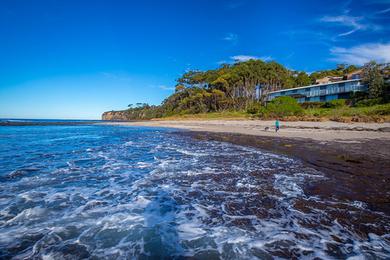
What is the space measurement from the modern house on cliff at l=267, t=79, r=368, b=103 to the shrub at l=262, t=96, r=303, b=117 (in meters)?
16.4

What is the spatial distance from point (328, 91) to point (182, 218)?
5428cm

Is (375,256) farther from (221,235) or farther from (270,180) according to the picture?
(270,180)

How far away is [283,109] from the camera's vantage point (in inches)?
1401

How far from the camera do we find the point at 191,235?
371cm

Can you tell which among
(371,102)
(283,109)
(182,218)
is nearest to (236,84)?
(283,109)

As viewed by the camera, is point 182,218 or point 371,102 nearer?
point 182,218

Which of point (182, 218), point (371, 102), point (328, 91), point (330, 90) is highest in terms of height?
point (330, 90)

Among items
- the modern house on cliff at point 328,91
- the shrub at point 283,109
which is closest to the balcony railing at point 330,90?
the modern house on cliff at point 328,91

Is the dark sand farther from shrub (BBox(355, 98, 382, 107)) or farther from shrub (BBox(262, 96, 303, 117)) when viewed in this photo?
shrub (BBox(355, 98, 382, 107))

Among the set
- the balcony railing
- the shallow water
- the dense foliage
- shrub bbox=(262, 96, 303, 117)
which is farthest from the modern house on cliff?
the shallow water

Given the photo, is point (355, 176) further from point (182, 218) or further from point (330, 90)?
point (330, 90)

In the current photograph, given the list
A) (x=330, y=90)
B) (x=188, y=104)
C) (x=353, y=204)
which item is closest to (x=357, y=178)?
(x=353, y=204)

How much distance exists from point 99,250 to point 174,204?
6.66ft

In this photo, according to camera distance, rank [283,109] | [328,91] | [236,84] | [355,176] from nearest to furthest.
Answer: [355,176]
[283,109]
[328,91]
[236,84]
